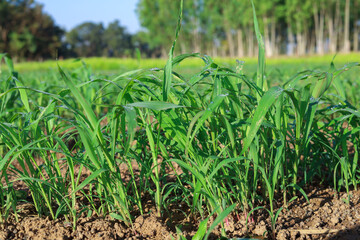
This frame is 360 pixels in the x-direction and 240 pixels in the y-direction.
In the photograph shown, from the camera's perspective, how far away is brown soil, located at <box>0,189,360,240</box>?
0.97 m

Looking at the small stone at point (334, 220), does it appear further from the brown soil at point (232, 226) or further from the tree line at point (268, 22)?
the tree line at point (268, 22)

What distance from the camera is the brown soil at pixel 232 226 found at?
973mm

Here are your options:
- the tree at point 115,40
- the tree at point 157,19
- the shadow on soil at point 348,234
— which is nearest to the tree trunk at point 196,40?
the tree at point 157,19

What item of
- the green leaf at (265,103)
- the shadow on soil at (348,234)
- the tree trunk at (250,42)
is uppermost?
the tree trunk at (250,42)

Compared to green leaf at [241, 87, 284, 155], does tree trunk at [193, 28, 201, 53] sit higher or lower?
higher

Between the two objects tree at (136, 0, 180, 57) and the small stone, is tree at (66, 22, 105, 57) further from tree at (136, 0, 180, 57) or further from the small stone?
the small stone

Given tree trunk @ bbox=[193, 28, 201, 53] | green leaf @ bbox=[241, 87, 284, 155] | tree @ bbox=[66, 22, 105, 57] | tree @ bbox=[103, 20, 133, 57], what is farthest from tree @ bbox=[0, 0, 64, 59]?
green leaf @ bbox=[241, 87, 284, 155]

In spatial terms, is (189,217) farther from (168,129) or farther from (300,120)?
(300,120)

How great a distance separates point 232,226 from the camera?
1.00m

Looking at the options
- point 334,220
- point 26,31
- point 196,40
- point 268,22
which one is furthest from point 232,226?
point 196,40

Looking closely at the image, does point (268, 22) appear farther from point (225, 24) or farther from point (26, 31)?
point (26, 31)

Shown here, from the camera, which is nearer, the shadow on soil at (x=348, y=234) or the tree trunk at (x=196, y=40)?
the shadow on soil at (x=348, y=234)

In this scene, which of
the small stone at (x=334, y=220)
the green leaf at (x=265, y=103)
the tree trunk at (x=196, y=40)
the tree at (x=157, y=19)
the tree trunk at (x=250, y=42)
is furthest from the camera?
the tree trunk at (x=196, y=40)

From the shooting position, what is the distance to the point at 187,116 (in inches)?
44.2
